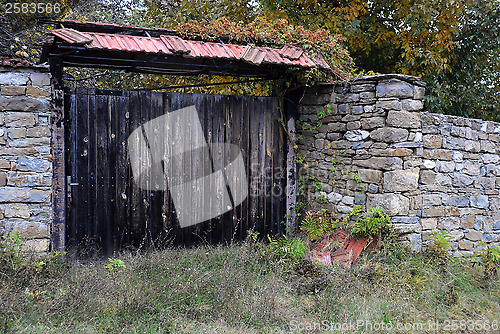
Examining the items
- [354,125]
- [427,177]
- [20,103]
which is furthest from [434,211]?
[20,103]

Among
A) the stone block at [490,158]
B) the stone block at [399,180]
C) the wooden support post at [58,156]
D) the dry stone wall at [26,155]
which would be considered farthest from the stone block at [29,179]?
the stone block at [490,158]

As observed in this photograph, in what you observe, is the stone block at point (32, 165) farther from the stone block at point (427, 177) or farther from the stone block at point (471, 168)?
the stone block at point (471, 168)

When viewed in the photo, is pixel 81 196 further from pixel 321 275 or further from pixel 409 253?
pixel 409 253

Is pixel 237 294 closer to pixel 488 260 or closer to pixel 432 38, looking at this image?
pixel 488 260

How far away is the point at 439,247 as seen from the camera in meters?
4.63

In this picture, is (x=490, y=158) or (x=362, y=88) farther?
(x=490, y=158)

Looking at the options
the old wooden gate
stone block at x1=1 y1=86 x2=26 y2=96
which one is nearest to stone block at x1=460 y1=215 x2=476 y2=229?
the old wooden gate

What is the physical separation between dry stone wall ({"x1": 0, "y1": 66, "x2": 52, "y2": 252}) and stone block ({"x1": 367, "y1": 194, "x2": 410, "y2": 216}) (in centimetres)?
383

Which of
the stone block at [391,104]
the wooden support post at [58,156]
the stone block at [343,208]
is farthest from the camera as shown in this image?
the stone block at [343,208]

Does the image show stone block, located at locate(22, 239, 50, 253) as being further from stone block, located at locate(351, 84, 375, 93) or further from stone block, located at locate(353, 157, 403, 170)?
stone block, located at locate(351, 84, 375, 93)

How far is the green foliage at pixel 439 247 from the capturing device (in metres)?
4.57

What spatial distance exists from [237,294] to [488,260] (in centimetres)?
339

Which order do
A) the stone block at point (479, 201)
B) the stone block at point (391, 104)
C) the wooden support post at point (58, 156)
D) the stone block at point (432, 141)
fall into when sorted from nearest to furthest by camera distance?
the wooden support post at point (58, 156) → the stone block at point (391, 104) → the stone block at point (432, 141) → the stone block at point (479, 201)

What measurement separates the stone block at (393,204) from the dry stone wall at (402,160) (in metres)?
0.01
